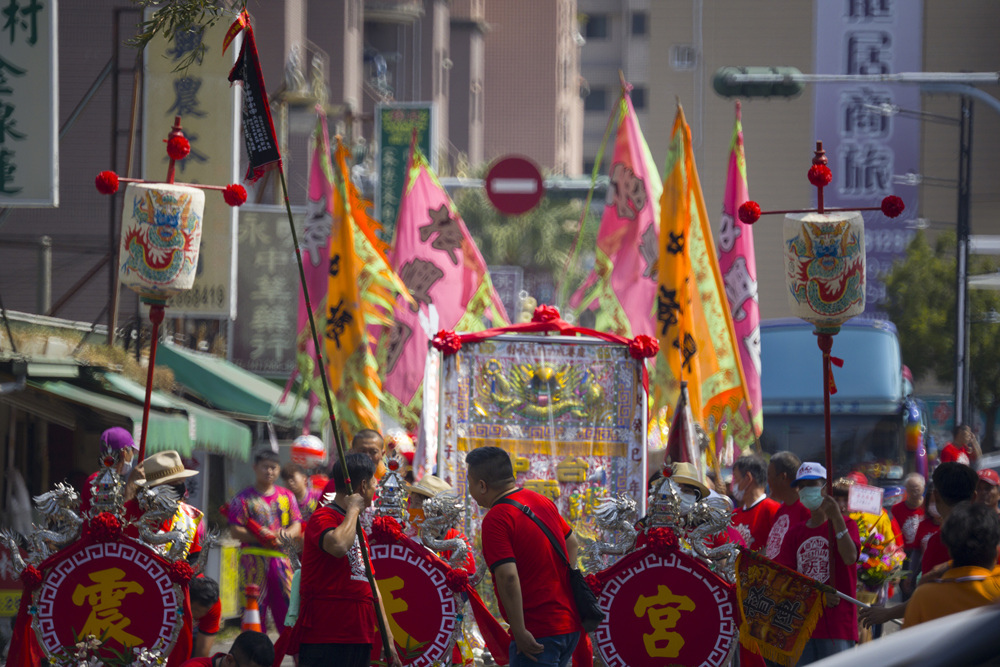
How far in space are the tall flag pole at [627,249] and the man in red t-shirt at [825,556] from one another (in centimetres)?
549

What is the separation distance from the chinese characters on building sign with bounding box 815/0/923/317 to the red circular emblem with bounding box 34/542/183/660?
28143 millimetres

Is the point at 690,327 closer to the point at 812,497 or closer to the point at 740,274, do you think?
the point at 740,274

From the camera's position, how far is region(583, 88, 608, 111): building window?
79812mm

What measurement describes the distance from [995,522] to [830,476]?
2112mm

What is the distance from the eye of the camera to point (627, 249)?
1301cm

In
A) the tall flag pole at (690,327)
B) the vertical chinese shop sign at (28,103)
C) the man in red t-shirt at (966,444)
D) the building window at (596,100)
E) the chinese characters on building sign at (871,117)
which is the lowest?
the man in red t-shirt at (966,444)

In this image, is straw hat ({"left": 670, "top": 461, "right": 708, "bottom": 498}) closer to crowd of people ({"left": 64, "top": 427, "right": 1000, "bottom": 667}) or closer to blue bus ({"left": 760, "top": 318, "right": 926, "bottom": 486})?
crowd of people ({"left": 64, "top": 427, "right": 1000, "bottom": 667})

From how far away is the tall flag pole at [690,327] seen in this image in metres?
11.5

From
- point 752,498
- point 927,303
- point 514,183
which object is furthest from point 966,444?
point 927,303

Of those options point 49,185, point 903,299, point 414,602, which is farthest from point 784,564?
point 903,299

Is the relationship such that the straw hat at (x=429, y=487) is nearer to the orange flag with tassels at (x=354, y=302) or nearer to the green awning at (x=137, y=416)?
the green awning at (x=137, y=416)

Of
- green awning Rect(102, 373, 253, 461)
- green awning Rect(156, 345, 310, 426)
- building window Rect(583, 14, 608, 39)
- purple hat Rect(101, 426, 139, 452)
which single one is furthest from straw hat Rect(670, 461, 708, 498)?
building window Rect(583, 14, 608, 39)

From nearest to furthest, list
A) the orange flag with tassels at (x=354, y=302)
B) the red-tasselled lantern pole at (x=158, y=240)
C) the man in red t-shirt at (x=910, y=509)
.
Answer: the red-tasselled lantern pole at (x=158, y=240), the man in red t-shirt at (x=910, y=509), the orange flag with tassels at (x=354, y=302)

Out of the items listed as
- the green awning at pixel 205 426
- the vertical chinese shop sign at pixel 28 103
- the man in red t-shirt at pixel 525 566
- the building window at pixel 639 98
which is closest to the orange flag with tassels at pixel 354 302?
the green awning at pixel 205 426
